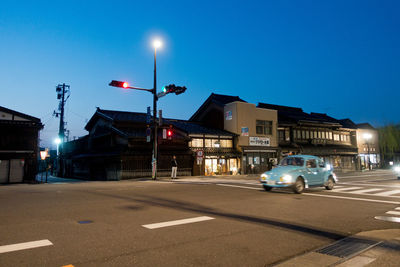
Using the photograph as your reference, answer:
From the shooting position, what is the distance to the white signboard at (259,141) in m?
35.1

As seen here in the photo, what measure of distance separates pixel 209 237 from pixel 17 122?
2486cm

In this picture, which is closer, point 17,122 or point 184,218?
point 184,218

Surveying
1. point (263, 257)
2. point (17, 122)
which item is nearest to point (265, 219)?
point (263, 257)

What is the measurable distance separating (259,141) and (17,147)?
2709cm

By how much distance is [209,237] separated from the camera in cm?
511

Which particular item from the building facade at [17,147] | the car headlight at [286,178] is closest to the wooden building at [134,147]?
the building facade at [17,147]

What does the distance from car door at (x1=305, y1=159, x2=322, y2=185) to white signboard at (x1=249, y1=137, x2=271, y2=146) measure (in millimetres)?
21238

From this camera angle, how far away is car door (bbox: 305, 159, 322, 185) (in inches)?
516

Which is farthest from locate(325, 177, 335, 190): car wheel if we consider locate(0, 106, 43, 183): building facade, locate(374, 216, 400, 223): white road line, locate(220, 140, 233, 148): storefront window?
locate(0, 106, 43, 183): building facade

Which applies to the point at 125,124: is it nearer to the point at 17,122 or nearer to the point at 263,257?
the point at 17,122

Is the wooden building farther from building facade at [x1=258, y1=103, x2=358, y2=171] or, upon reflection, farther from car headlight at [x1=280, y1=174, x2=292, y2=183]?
building facade at [x1=258, y1=103, x2=358, y2=171]

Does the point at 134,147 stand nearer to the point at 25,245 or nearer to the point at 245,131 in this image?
the point at 245,131

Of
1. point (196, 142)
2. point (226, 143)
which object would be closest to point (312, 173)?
point (196, 142)

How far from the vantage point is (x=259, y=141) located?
35875mm
